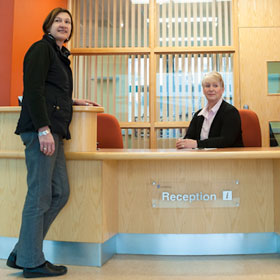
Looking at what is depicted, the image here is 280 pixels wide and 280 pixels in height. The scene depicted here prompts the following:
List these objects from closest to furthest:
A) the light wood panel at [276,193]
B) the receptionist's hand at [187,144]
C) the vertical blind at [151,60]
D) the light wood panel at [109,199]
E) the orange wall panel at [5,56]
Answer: the light wood panel at [109,199]
the light wood panel at [276,193]
the receptionist's hand at [187,144]
the orange wall panel at [5,56]
the vertical blind at [151,60]

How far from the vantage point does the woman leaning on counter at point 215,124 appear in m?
2.58

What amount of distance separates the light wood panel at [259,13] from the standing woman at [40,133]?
122 inches

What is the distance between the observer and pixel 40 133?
5.80ft

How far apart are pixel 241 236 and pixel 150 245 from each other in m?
0.59

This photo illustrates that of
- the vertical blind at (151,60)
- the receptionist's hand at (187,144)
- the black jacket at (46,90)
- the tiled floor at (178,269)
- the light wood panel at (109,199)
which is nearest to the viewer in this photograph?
the black jacket at (46,90)

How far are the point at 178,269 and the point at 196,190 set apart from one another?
1.64 ft

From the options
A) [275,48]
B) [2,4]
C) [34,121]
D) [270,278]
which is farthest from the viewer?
[275,48]

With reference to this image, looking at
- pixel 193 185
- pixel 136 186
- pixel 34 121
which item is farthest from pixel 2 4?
pixel 193 185

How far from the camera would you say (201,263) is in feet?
6.85

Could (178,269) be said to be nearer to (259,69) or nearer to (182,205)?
(182,205)

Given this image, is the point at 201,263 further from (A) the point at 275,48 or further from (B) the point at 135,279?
(A) the point at 275,48

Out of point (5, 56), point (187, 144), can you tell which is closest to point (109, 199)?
point (187, 144)

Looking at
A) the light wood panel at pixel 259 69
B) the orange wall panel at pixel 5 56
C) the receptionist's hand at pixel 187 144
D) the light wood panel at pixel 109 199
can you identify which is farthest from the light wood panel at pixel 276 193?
the orange wall panel at pixel 5 56

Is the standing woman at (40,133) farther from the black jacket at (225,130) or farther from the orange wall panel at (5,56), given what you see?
the orange wall panel at (5,56)
